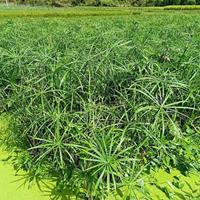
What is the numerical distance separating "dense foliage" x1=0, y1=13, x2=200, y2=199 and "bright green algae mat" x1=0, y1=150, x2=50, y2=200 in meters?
0.15

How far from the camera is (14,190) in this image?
9.80ft

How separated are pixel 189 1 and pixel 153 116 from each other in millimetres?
47077

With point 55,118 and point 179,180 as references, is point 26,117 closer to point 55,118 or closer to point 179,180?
point 55,118

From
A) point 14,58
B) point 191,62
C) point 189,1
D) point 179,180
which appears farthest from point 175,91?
point 189,1

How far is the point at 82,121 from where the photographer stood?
2.91m

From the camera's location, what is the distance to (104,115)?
297 centimetres

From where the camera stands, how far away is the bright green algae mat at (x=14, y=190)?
2.89 metres

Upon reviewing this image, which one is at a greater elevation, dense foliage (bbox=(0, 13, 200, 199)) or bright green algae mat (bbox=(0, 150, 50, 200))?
dense foliage (bbox=(0, 13, 200, 199))

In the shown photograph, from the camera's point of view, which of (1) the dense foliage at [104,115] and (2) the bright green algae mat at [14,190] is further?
(2) the bright green algae mat at [14,190]

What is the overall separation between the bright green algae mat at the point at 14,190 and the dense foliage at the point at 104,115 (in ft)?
0.51

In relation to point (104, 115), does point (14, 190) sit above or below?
below

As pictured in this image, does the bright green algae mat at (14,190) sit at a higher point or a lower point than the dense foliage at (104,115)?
lower

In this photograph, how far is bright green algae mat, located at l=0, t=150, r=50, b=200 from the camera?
2.89 m

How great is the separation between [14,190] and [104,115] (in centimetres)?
107
